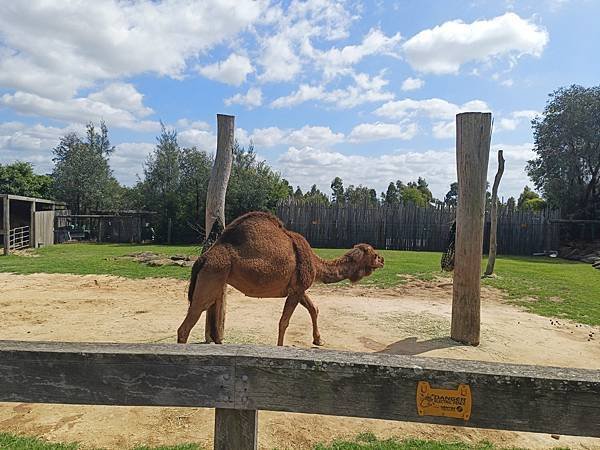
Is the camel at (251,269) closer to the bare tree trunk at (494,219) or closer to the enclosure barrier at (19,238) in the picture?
the bare tree trunk at (494,219)

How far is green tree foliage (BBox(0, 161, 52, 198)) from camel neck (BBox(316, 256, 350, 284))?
1550 inches

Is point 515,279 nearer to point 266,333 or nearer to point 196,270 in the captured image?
point 266,333

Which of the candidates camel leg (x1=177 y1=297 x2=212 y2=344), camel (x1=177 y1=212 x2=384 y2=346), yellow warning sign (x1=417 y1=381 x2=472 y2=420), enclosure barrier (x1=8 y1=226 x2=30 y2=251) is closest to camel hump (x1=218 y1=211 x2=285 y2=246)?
camel (x1=177 y1=212 x2=384 y2=346)

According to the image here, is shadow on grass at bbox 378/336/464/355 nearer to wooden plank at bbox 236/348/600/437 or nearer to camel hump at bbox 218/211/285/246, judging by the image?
camel hump at bbox 218/211/285/246

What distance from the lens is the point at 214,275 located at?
477 centimetres

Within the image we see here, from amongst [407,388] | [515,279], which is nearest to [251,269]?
[407,388]

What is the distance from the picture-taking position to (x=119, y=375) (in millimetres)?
1822

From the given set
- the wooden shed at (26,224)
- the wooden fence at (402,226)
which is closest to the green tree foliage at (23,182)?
the wooden shed at (26,224)

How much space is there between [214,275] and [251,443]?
9.91 ft

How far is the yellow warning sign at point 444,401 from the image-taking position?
1697 millimetres

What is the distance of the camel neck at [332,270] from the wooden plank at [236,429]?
4.01 meters

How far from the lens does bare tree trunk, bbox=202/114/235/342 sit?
5.68m

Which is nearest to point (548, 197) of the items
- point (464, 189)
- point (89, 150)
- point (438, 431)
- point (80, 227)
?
point (464, 189)

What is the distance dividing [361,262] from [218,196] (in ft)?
7.24
